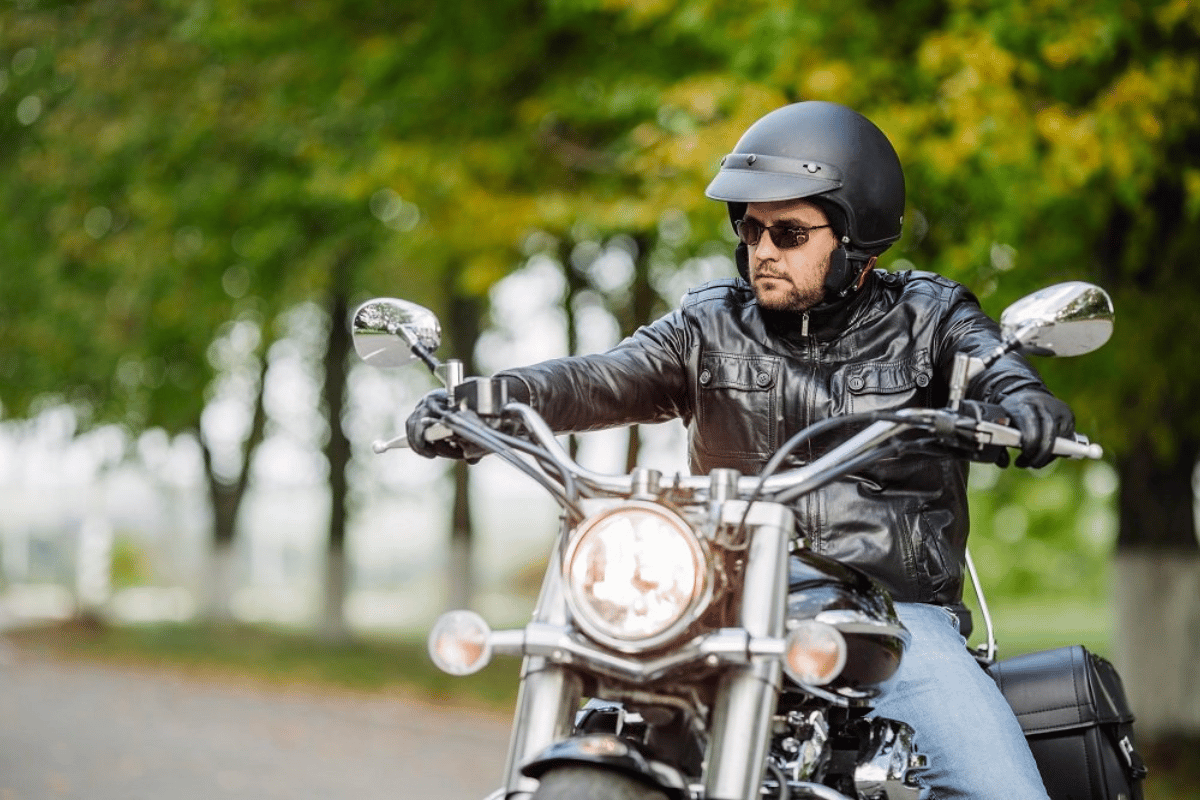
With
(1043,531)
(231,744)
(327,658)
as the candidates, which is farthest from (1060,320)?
(1043,531)

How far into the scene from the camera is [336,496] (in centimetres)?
2169

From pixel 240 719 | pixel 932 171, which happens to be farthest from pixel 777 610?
pixel 240 719

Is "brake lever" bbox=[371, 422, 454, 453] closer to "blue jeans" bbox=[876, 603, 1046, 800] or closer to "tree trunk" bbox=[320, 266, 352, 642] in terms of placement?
"blue jeans" bbox=[876, 603, 1046, 800]

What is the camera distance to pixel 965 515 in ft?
10.9

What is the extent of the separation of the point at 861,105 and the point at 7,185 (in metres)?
12.7

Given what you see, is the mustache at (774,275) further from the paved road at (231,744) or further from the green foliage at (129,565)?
the green foliage at (129,565)

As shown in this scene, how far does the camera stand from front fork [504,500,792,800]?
7.29ft

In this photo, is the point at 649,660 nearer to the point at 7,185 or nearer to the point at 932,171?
the point at 932,171

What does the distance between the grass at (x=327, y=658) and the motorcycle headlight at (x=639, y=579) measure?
7806 millimetres

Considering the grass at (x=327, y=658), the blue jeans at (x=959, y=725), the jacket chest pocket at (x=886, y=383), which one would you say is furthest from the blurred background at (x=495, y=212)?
the blue jeans at (x=959, y=725)

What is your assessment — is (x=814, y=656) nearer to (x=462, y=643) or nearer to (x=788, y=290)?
(x=462, y=643)

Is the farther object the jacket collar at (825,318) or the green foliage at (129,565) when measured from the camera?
the green foliage at (129,565)

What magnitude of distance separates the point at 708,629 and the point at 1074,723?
138cm

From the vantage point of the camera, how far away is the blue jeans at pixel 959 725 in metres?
2.86
